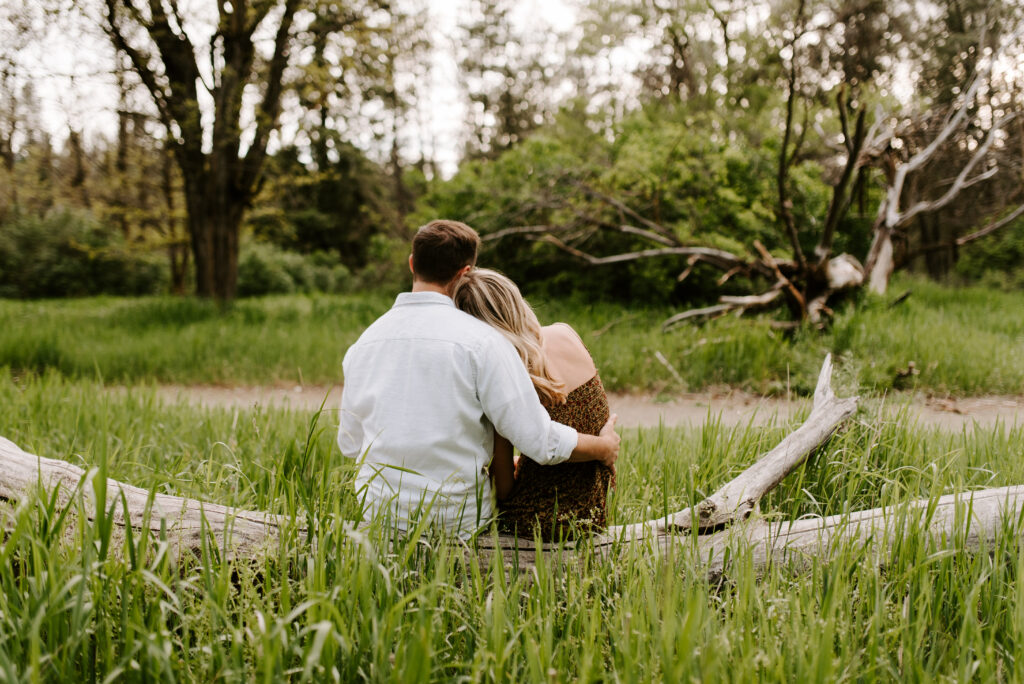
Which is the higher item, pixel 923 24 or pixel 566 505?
pixel 923 24

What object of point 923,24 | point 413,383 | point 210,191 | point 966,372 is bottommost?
point 966,372

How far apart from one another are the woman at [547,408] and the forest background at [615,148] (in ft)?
16.4

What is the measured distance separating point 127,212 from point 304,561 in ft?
55.9

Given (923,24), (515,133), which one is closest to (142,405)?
(923,24)

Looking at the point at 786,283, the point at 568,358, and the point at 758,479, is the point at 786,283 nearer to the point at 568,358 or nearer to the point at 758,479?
the point at 758,479

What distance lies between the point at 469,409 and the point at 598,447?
0.49 meters

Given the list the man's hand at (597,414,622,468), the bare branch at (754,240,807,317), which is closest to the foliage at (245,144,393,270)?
the bare branch at (754,240,807,317)

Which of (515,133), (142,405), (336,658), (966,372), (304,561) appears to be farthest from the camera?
(515,133)

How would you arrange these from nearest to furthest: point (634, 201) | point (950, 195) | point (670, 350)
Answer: point (670, 350) → point (950, 195) → point (634, 201)

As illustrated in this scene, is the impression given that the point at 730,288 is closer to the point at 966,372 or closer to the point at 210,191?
the point at 966,372

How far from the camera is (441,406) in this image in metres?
2.31

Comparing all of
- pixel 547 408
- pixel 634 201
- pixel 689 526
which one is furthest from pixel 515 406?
pixel 634 201

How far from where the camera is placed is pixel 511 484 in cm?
261

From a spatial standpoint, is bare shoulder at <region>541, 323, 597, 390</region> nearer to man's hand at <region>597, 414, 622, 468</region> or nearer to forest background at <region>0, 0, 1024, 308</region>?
man's hand at <region>597, 414, 622, 468</region>
